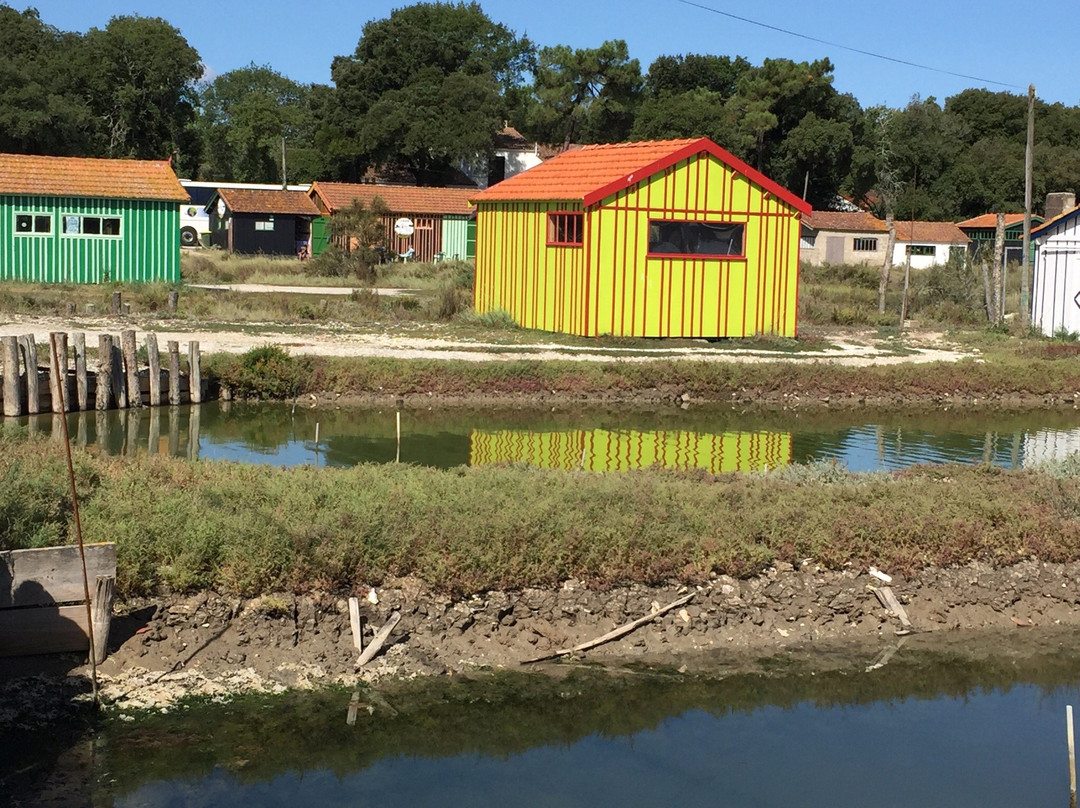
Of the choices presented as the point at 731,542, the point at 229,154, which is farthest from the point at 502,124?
the point at 731,542

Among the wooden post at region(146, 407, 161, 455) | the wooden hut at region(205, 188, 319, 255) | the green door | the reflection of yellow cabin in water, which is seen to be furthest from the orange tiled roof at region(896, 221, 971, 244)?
the wooden post at region(146, 407, 161, 455)

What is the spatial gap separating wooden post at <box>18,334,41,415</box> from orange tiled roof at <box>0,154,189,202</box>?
56.9 feet

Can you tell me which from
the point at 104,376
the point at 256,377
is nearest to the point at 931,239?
the point at 256,377

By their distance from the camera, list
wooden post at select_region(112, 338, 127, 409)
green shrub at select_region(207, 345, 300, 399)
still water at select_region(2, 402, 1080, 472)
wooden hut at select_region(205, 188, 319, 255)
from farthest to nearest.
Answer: wooden hut at select_region(205, 188, 319, 255)
green shrub at select_region(207, 345, 300, 399)
wooden post at select_region(112, 338, 127, 409)
still water at select_region(2, 402, 1080, 472)

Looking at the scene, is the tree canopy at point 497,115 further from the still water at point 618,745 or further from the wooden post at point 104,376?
the still water at point 618,745

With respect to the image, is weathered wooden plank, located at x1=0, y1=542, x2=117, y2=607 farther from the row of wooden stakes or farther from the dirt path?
the dirt path

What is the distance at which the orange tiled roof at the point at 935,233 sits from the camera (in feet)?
215

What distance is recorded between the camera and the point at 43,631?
9.36m

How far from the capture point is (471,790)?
27.4 feet

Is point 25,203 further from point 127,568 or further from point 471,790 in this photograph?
point 471,790

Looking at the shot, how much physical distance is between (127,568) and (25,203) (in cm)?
2787

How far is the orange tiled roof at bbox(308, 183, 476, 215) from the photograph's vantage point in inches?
2085

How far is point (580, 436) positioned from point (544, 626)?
8974 mm

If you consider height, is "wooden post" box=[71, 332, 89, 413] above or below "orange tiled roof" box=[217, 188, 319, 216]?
below
